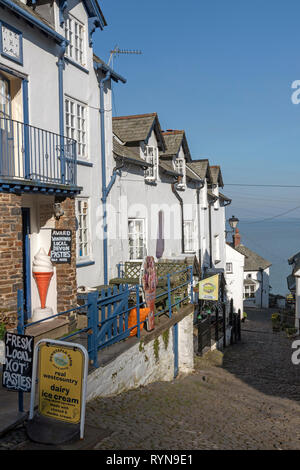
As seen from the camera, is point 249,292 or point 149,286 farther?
point 249,292

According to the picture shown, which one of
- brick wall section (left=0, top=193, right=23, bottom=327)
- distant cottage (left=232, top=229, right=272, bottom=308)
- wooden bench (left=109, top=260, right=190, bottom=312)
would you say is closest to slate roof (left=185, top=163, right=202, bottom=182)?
wooden bench (left=109, top=260, right=190, bottom=312)

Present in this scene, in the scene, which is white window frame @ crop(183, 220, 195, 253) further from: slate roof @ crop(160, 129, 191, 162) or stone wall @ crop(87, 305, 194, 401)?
stone wall @ crop(87, 305, 194, 401)

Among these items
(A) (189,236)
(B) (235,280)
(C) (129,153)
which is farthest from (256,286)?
(C) (129,153)

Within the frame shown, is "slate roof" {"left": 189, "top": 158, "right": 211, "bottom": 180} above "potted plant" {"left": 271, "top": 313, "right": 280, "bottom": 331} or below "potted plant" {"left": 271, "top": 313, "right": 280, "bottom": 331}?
above

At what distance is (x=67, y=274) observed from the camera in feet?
36.0

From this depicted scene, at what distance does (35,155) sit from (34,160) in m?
0.65

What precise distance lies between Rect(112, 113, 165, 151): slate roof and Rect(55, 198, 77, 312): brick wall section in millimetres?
7007

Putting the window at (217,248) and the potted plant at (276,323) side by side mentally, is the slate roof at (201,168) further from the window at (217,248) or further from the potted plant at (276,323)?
the potted plant at (276,323)

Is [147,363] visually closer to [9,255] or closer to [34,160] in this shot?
[9,255]

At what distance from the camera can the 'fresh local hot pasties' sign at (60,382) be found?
19.1ft

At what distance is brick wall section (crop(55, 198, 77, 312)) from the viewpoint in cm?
1086

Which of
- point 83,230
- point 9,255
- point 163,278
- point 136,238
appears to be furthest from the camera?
point 136,238

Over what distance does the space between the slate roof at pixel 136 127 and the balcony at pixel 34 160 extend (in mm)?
6039
